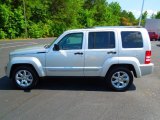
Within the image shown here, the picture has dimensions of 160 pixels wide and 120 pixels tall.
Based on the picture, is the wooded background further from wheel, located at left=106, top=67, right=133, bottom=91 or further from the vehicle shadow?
wheel, located at left=106, top=67, right=133, bottom=91

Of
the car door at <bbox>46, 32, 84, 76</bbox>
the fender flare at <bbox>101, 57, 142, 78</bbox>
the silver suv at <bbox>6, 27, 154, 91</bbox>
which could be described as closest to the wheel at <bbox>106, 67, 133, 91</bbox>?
the silver suv at <bbox>6, 27, 154, 91</bbox>

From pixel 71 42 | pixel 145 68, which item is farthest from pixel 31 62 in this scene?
pixel 145 68

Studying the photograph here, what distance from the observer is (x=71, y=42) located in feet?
25.7

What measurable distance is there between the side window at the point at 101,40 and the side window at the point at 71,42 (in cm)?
29

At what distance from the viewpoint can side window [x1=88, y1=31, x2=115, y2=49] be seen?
7.73 meters

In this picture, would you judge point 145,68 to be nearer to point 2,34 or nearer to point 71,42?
point 71,42

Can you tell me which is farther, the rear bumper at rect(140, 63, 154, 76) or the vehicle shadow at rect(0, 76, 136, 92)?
the vehicle shadow at rect(0, 76, 136, 92)

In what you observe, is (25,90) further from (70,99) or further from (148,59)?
(148,59)

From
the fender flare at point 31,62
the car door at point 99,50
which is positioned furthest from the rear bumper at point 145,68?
the fender flare at point 31,62

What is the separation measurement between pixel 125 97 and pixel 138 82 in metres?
1.94

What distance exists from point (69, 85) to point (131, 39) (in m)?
2.33

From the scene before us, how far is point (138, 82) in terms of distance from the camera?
8.96 m

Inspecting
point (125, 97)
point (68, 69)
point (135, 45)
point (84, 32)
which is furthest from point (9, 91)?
point (135, 45)

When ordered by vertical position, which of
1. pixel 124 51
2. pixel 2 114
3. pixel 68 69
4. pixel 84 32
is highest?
pixel 84 32
